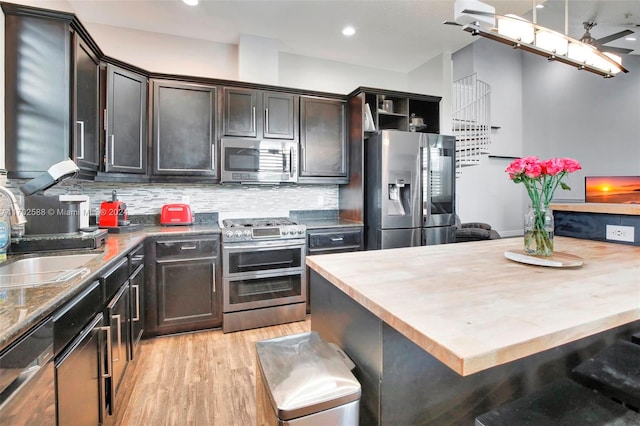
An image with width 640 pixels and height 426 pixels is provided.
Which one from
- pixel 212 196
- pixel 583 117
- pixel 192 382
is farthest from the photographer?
pixel 583 117

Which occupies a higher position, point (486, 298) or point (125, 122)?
point (125, 122)

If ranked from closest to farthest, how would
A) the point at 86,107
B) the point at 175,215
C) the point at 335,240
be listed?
the point at 86,107
the point at 175,215
the point at 335,240

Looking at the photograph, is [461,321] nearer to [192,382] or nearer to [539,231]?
[539,231]

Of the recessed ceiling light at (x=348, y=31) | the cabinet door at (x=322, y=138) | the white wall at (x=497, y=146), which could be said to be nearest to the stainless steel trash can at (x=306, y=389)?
the cabinet door at (x=322, y=138)

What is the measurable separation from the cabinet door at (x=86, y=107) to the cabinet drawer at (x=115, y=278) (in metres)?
0.82

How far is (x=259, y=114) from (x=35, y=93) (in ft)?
5.67

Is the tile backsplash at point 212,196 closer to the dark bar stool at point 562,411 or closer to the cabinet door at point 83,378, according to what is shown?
the cabinet door at point 83,378

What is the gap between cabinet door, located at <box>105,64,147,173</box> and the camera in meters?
2.48

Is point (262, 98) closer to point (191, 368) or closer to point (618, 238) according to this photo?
point (191, 368)

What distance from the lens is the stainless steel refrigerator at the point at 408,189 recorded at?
315 cm

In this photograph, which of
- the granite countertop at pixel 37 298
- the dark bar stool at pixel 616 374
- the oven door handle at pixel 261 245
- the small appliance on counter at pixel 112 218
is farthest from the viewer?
the oven door handle at pixel 261 245

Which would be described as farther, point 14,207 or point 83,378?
point 14,207

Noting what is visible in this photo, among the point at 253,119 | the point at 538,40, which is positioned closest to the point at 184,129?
the point at 253,119

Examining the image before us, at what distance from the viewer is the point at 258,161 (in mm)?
3109
